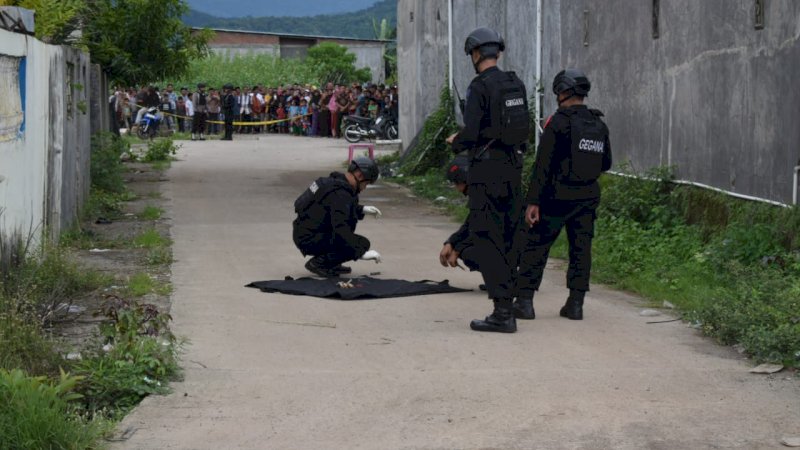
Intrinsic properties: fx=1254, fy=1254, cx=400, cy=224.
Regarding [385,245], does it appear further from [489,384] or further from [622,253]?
[489,384]

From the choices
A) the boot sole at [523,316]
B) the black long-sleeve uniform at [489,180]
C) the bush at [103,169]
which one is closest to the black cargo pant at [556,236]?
the boot sole at [523,316]

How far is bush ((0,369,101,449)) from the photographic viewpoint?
522 cm

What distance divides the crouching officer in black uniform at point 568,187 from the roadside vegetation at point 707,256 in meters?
0.88

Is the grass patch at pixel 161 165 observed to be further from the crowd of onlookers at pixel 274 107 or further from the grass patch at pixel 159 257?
the grass patch at pixel 159 257

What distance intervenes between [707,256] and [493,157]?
10.5ft

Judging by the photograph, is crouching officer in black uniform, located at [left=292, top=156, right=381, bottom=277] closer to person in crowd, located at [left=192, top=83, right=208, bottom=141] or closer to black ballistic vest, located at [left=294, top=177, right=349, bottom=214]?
black ballistic vest, located at [left=294, top=177, right=349, bottom=214]

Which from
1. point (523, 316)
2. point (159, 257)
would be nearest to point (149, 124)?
point (159, 257)

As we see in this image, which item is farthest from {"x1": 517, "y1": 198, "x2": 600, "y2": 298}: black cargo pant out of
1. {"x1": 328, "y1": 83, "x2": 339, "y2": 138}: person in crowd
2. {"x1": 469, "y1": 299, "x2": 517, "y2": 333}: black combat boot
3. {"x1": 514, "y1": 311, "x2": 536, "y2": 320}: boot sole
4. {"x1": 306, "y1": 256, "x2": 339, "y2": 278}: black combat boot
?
{"x1": 328, "y1": 83, "x2": 339, "y2": 138}: person in crowd

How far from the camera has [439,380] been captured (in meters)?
6.72

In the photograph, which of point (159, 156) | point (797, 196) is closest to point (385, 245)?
point (797, 196)

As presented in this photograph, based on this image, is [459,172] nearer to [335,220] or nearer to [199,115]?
[335,220]

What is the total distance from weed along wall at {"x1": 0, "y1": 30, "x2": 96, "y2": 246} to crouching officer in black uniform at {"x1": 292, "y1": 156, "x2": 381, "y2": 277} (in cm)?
217

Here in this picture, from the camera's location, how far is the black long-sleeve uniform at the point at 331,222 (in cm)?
1009

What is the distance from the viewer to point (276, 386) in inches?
259
